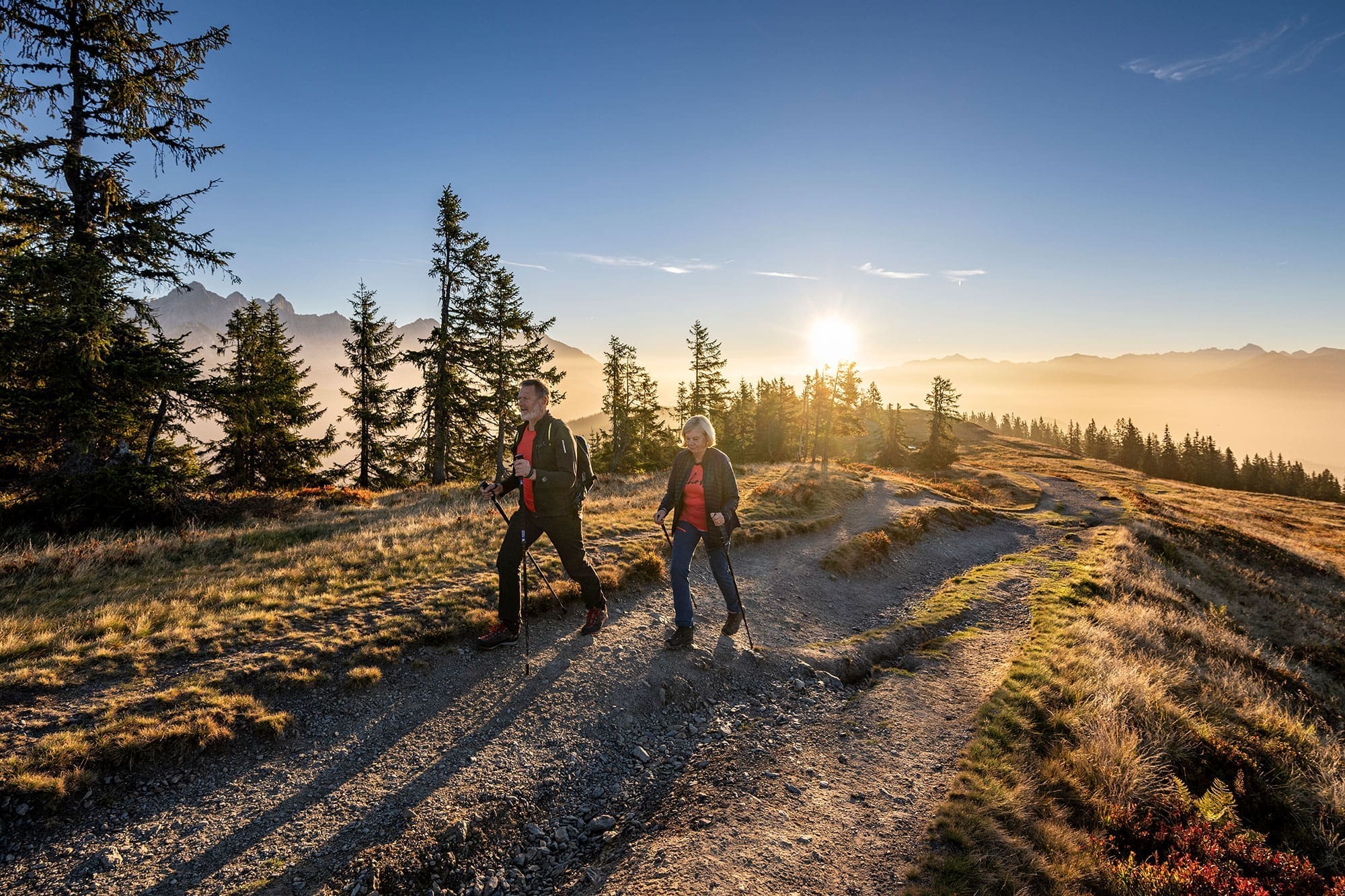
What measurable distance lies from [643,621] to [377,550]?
661 centimetres

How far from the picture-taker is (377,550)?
434 inches

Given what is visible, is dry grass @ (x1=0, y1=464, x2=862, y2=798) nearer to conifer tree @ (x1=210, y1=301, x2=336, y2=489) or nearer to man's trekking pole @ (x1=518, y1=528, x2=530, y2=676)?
man's trekking pole @ (x1=518, y1=528, x2=530, y2=676)

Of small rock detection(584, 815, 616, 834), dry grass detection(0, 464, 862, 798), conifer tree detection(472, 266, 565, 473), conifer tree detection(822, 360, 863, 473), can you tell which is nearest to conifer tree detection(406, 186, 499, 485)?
conifer tree detection(472, 266, 565, 473)

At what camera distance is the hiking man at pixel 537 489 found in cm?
669

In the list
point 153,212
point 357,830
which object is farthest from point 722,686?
point 153,212

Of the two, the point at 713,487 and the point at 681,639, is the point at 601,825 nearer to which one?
the point at 681,639

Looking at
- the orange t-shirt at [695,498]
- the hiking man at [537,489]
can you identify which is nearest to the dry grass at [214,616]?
the hiking man at [537,489]

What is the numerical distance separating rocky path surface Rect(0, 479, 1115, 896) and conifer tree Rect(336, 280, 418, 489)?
26.4 metres

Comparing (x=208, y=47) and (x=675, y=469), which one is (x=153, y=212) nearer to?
(x=208, y=47)

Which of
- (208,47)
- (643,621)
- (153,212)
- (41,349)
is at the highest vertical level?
(208,47)

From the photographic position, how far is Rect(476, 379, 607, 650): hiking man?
6.69 metres

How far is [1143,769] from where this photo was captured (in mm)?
5492

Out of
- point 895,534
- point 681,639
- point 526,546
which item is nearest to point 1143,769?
point 681,639

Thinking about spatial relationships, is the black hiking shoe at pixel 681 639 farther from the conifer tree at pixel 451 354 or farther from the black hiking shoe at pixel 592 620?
the conifer tree at pixel 451 354
